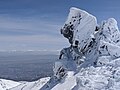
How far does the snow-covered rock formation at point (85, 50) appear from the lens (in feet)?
162

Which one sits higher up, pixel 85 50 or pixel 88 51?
pixel 85 50

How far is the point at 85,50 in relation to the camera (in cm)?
6112

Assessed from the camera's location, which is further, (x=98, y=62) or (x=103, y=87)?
(x=98, y=62)

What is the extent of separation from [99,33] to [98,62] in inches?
399

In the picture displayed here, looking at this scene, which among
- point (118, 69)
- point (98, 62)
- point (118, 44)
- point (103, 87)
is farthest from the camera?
point (118, 44)

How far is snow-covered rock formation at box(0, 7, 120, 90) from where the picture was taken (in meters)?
49.5

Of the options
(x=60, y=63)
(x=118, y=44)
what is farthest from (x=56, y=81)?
(x=118, y=44)

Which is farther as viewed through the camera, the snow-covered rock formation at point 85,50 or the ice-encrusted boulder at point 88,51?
the snow-covered rock formation at point 85,50

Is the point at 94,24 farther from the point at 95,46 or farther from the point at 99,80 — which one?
the point at 99,80

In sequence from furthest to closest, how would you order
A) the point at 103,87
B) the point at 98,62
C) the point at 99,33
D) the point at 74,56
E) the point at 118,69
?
the point at 74,56 < the point at 99,33 < the point at 98,62 < the point at 118,69 < the point at 103,87

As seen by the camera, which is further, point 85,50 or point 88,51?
point 85,50

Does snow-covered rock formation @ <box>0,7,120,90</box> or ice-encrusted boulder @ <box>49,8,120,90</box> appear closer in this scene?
ice-encrusted boulder @ <box>49,8,120,90</box>

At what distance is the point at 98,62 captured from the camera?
164 feet

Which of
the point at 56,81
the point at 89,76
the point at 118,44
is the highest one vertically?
the point at 118,44
